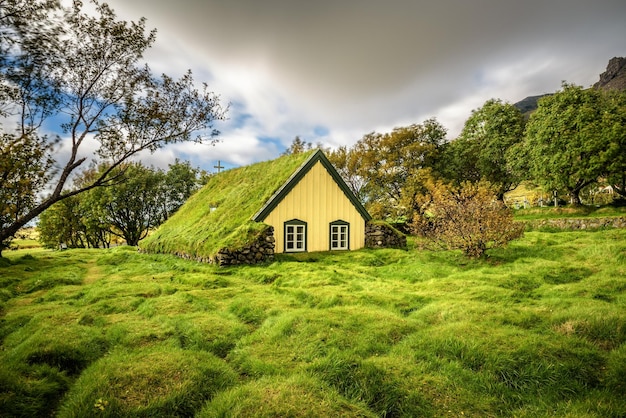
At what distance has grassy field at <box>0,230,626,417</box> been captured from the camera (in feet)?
13.3

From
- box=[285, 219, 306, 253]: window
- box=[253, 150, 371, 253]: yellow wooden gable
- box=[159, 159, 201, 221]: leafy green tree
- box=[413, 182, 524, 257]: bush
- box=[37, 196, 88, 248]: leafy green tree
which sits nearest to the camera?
box=[413, 182, 524, 257]: bush

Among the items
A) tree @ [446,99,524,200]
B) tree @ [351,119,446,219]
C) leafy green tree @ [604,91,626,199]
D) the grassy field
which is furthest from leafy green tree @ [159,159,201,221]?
leafy green tree @ [604,91,626,199]

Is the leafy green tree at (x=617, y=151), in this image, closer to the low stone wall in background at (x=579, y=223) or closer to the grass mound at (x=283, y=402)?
the low stone wall in background at (x=579, y=223)

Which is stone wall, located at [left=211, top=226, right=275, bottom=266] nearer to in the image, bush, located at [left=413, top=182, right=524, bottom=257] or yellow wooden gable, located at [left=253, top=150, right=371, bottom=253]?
yellow wooden gable, located at [left=253, top=150, right=371, bottom=253]

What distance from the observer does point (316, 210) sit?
58.9 ft

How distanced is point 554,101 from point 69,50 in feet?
126

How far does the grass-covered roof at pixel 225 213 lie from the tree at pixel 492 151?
24.5m

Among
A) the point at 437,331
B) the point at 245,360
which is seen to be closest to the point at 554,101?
the point at 437,331

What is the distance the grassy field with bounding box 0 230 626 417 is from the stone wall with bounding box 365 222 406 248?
28.8ft

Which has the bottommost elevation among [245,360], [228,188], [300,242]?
[245,360]

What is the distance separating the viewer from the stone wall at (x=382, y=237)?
19.2m

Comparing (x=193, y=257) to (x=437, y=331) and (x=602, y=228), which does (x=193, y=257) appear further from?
(x=602, y=228)

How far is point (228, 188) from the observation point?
930 inches

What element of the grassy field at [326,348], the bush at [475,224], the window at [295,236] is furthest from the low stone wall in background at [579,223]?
the window at [295,236]
